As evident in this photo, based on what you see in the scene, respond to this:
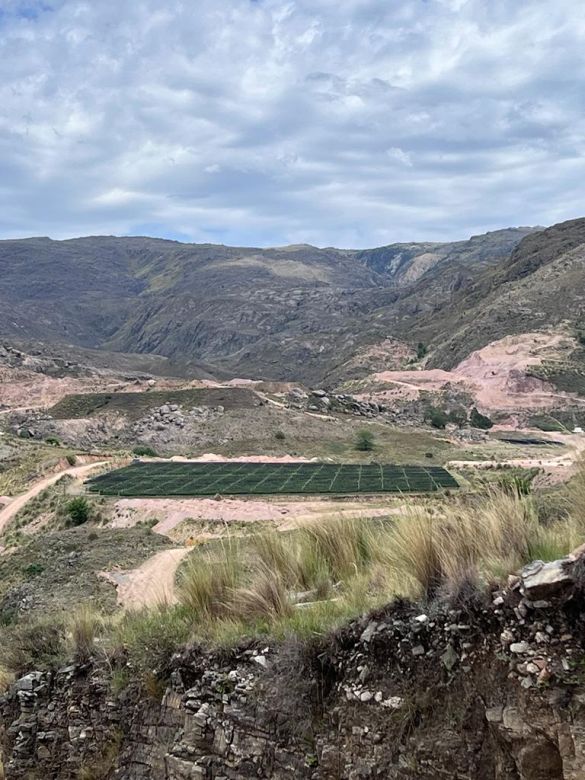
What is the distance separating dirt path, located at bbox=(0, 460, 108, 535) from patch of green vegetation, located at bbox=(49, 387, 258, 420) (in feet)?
62.8

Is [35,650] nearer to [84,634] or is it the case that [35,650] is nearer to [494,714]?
[84,634]

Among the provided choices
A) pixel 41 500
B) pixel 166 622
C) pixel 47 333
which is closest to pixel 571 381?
pixel 41 500

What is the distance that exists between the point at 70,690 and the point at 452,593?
3625mm

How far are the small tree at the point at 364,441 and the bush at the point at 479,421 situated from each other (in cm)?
1284

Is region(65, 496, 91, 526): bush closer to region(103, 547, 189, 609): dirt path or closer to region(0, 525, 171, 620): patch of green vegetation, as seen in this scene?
region(0, 525, 171, 620): patch of green vegetation

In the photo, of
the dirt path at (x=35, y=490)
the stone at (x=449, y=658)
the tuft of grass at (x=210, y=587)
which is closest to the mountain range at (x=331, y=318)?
the dirt path at (x=35, y=490)

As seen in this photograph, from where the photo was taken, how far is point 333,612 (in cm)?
479

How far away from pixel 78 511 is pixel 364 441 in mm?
23406

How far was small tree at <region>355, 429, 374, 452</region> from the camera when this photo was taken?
43.7 metres

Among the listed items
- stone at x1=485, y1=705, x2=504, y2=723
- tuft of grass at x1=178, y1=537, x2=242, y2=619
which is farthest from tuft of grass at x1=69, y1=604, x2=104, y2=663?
stone at x1=485, y1=705, x2=504, y2=723

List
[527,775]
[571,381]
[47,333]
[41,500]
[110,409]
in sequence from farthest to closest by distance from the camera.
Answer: [47,333], [571,381], [110,409], [41,500], [527,775]

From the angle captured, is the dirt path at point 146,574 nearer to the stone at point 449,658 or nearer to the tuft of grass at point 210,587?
the tuft of grass at point 210,587

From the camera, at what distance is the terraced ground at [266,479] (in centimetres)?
2780

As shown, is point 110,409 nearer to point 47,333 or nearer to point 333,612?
point 333,612
